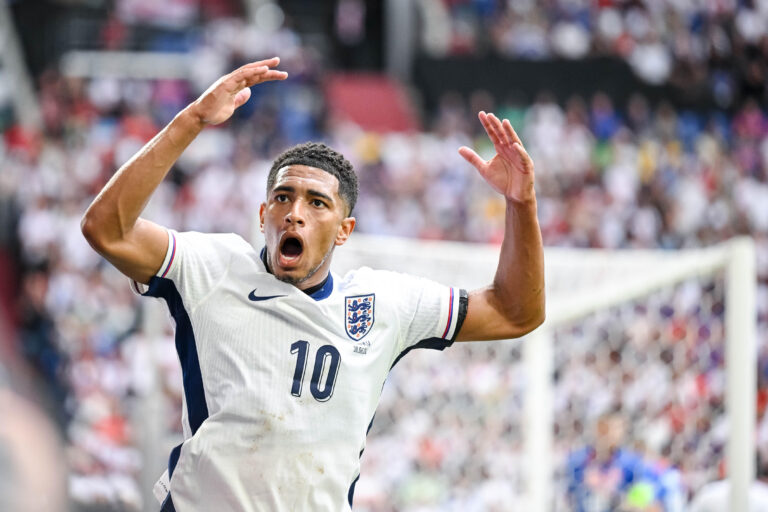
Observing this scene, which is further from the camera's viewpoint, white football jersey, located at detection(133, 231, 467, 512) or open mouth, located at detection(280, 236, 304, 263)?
open mouth, located at detection(280, 236, 304, 263)

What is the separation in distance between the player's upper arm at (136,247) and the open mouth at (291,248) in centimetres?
33

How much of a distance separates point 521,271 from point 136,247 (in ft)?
3.69

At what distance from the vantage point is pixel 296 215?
3.15 metres

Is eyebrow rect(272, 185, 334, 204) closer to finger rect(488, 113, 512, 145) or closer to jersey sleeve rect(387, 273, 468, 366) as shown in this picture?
jersey sleeve rect(387, 273, 468, 366)

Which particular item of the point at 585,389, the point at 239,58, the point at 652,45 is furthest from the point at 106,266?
the point at 652,45

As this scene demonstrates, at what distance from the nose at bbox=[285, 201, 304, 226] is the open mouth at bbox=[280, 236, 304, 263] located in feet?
0.17

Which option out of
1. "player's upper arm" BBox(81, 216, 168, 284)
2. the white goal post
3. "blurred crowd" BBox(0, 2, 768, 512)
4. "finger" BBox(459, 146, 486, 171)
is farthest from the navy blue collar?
"blurred crowd" BBox(0, 2, 768, 512)

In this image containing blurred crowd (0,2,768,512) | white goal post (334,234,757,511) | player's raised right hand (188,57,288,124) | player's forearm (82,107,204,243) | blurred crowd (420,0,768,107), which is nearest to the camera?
player's forearm (82,107,204,243)

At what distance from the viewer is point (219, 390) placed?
3.11m

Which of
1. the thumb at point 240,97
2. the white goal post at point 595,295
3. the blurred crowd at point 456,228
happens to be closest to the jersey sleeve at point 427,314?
the thumb at point 240,97

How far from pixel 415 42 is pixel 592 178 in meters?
5.69

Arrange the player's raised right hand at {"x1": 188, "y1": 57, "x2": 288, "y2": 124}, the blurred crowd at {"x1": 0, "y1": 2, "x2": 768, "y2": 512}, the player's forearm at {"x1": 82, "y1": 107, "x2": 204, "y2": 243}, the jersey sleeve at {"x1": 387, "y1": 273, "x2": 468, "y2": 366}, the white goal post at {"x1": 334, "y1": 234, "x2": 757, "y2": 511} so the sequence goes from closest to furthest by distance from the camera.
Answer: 1. the player's forearm at {"x1": 82, "y1": 107, "x2": 204, "y2": 243}
2. the player's raised right hand at {"x1": 188, "y1": 57, "x2": 288, "y2": 124}
3. the jersey sleeve at {"x1": 387, "y1": 273, "x2": 468, "y2": 366}
4. the white goal post at {"x1": 334, "y1": 234, "x2": 757, "y2": 511}
5. the blurred crowd at {"x1": 0, "y1": 2, "x2": 768, "y2": 512}

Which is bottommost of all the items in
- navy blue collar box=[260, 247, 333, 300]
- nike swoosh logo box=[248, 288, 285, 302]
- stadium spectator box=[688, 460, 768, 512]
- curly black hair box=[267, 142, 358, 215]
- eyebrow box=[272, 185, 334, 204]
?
stadium spectator box=[688, 460, 768, 512]

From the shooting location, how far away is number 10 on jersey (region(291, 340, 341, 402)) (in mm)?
3141
